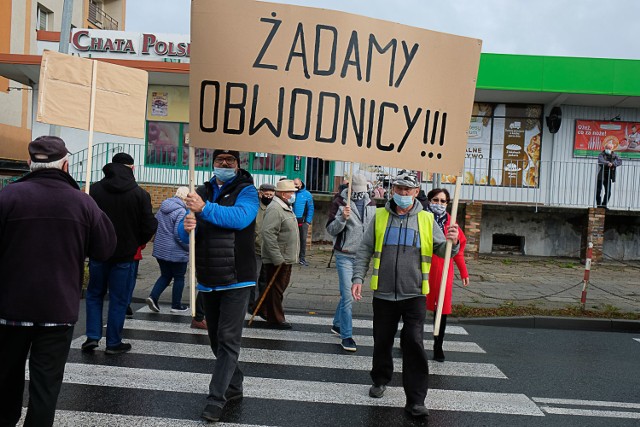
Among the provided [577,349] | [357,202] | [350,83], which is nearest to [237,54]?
[350,83]

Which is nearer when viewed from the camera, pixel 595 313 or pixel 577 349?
pixel 577 349

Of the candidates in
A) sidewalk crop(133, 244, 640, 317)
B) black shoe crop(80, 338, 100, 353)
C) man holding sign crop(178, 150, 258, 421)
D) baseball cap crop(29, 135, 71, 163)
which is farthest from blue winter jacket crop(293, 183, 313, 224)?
baseball cap crop(29, 135, 71, 163)

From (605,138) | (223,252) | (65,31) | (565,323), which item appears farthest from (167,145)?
(223,252)

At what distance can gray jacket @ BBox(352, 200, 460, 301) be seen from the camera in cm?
505

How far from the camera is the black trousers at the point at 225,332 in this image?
4.57 metres

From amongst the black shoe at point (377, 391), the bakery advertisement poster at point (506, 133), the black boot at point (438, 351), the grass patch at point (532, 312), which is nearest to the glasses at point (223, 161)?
the black shoe at point (377, 391)

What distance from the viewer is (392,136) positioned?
5000mm

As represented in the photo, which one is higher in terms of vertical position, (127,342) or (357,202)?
(357,202)

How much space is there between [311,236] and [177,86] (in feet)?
24.8

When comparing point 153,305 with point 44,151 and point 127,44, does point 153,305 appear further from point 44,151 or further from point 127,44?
point 127,44

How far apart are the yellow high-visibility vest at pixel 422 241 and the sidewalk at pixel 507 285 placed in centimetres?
417

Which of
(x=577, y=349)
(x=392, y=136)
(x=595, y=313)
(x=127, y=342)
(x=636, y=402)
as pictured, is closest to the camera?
(x=392, y=136)

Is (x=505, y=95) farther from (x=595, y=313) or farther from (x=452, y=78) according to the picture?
(x=452, y=78)

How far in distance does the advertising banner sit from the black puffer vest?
428 millimetres
